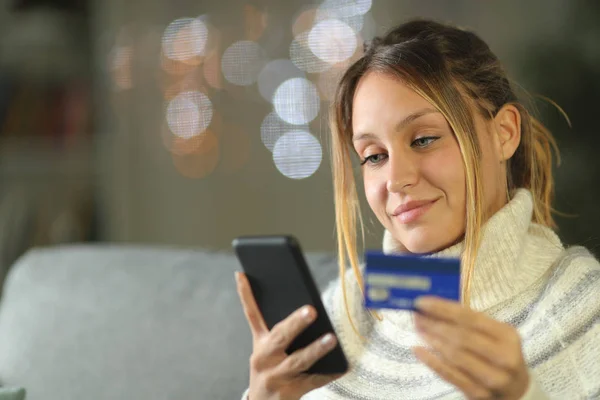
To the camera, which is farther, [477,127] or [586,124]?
[586,124]

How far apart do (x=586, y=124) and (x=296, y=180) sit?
42.2 inches

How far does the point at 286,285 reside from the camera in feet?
3.14

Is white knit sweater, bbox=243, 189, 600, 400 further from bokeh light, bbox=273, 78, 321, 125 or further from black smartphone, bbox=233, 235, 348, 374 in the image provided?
bokeh light, bbox=273, 78, 321, 125

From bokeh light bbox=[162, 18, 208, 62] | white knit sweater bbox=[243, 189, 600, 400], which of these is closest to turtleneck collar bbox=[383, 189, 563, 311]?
white knit sweater bbox=[243, 189, 600, 400]

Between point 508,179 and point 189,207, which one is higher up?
point 508,179

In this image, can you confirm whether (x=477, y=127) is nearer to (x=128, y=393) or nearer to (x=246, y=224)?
(x=128, y=393)

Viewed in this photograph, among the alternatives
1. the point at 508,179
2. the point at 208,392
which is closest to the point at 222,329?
the point at 208,392

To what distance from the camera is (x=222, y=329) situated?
1370 mm

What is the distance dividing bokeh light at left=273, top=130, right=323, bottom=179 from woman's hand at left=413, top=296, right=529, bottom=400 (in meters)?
2.04

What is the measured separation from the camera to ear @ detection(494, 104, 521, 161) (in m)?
1.12

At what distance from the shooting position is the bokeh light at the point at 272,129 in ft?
9.53

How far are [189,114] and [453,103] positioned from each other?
213cm

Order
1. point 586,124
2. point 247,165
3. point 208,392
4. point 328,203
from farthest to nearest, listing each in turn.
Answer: point 247,165 → point 328,203 → point 586,124 → point 208,392

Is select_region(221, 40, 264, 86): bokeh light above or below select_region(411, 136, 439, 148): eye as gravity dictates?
above
